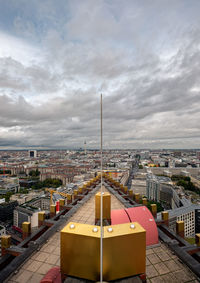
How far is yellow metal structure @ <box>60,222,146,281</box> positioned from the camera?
12.6ft

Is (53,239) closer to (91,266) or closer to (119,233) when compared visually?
(91,266)

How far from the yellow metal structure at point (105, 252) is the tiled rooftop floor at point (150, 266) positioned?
200 cm

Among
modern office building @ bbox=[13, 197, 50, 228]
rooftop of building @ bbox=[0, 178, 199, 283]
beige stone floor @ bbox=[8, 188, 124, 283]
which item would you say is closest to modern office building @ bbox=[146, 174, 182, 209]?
modern office building @ bbox=[13, 197, 50, 228]

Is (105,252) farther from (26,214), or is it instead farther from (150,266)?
(26,214)

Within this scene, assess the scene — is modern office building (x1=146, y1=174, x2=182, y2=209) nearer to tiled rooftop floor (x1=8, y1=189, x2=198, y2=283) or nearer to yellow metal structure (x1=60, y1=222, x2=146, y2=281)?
tiled rooftop floor (x1=8, y1=189, x2=198, y2=283)

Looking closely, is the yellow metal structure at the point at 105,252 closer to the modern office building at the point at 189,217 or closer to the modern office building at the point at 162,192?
the modern office building at the point at 189,217

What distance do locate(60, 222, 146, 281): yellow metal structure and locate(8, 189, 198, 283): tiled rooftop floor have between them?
6.56 ft

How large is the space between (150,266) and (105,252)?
3283 mm

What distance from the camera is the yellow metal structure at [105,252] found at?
12.6ft

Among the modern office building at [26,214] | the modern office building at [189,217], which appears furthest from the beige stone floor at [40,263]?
the modern office building at [26,214]

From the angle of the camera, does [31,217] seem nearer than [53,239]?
No

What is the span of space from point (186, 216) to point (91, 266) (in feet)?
146

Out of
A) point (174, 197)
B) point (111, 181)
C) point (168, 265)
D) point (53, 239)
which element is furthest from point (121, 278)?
point (174, 197)

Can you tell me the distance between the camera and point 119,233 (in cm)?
403
